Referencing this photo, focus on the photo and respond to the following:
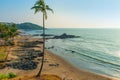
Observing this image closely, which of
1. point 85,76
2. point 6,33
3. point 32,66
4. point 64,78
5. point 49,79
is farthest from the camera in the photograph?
point 6,33

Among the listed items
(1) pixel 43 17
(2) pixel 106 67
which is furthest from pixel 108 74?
(1) pixel 43 17

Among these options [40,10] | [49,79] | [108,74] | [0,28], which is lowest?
[108,74]

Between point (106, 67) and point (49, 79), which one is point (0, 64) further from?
point (106, 67)

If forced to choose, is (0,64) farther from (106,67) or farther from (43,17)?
(106,67)

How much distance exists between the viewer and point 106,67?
166ft

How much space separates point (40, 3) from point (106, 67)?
28873 mm

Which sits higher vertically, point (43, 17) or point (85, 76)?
point (43, 17)

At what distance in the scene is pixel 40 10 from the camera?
3309cm

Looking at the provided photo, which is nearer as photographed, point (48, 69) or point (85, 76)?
point (85, 76)

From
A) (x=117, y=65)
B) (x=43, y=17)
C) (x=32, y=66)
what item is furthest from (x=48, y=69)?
(x=117, y=65)

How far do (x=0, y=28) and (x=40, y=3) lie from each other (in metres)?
62.2

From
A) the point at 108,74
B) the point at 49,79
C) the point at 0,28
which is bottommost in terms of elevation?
the point at 108,74

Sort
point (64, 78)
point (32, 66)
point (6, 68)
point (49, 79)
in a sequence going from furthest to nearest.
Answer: point (32, 66)
point (6, 68)
point (64, 78)
point (49, 79)

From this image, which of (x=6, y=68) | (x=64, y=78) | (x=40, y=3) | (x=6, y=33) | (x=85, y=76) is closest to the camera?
(x=40, y=3)
